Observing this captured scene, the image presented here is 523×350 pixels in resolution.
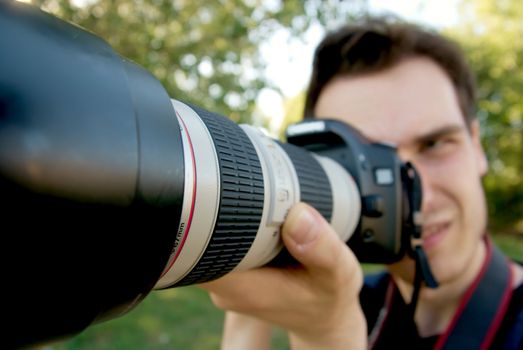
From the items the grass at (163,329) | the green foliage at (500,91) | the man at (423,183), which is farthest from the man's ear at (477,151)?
the green foliage at (500,91)

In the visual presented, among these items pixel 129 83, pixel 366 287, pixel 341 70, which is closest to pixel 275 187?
pixel 129 83

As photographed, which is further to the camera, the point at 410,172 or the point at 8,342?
the point at 410,172

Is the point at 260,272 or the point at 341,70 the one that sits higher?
the point at 341,70

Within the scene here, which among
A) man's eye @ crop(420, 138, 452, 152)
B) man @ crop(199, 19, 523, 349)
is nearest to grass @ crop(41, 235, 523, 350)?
man @ crop(199, 19, 523, 349)

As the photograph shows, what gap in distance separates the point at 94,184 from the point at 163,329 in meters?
2.04

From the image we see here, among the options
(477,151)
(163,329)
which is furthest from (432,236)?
(163,329)

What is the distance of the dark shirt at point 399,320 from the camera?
925 millimetres

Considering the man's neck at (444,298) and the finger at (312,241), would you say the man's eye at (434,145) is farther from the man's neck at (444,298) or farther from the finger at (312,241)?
the finger at (312,241)

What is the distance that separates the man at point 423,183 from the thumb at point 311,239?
0.44ft

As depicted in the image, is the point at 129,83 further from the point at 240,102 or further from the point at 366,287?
the point at 240,102

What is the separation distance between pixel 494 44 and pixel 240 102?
20.3ft

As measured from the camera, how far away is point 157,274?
1.26 ft

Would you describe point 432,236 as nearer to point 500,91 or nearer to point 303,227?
point 303,227

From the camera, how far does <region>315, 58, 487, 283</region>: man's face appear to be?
1066mm
